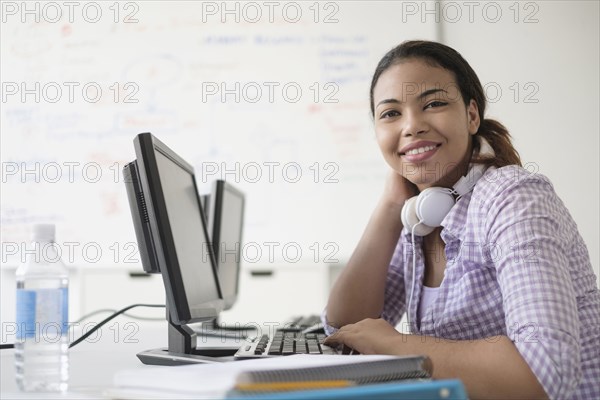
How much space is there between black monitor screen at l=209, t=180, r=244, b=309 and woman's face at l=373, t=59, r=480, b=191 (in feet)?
1.97

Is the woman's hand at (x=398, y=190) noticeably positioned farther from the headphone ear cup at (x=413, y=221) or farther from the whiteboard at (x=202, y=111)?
the whiteboard at (x=202, y=111)

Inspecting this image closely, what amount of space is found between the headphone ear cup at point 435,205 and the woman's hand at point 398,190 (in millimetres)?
254

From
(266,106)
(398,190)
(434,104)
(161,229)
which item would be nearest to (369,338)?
(161,229)

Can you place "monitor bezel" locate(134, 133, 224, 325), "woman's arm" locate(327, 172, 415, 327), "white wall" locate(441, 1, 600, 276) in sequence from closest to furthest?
1. "monitor bezel" locate(134, 133, 224, 325)
2. "woman's arm" locate(327, 172, 415, 327)
3. "white wall" locate(441, 1, 600, 276)

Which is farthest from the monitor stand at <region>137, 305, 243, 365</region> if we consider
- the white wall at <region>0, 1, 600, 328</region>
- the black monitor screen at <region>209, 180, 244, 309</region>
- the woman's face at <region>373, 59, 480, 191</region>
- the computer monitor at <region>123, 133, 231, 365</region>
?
the white wall at <region>0, 1, 600, 328</region>

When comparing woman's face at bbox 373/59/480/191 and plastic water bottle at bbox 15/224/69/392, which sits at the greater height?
woman's face at bbox 373/59/480/191

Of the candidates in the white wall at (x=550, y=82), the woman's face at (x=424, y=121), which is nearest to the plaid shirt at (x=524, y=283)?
the woman's face at (x=424, y=121)

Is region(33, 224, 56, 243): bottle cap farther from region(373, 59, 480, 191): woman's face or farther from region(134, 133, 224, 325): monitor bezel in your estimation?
region(373, 59, 480, 191): woman's face

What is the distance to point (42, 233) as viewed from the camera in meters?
0.88

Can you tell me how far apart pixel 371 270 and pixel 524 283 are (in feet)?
2.18

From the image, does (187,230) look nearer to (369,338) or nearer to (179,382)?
(369,338)

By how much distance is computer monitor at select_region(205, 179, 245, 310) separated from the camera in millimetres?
Answer: 1880

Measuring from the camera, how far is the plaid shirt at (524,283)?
0.92 meters

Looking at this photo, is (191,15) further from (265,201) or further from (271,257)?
(271,257)
